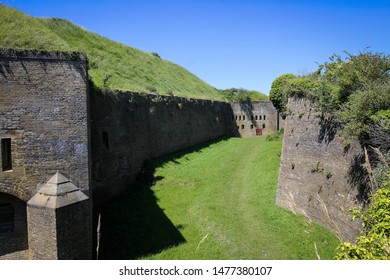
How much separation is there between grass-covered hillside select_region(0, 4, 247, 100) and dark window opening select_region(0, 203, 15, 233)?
16.8ft

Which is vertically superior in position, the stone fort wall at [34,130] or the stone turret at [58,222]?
the stone fort wall at [34,130]

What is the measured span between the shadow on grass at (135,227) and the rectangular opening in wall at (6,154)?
13.8 ft

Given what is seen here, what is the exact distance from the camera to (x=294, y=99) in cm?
1540

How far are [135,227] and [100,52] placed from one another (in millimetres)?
18849

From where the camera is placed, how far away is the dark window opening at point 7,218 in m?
9.66

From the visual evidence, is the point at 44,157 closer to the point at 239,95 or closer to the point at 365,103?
the point at 365,103

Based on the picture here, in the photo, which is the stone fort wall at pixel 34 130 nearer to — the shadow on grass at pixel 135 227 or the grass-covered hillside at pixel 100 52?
the grass-covered hillside at pixel 100 52

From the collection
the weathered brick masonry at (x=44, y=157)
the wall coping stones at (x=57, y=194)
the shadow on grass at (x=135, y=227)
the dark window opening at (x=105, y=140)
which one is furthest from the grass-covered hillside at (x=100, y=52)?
the shadow on grass at (x=135, y=227)

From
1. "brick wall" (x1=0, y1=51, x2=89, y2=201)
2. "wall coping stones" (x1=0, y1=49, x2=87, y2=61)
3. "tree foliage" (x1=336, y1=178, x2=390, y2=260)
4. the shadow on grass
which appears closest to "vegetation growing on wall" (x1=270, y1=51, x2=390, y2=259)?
"tree foliage" (x1=336, y1=178, x2=390, y2=260)

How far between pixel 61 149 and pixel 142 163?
979 cm

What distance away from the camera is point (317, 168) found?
13000 millimetres

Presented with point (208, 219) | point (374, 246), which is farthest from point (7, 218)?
point (374, 246)
